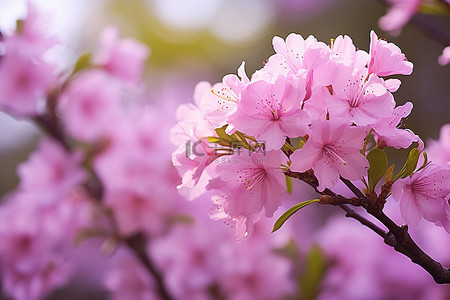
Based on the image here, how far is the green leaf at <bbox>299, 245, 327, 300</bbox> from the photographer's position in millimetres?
1529

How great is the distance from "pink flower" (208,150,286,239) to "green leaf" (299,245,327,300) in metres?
0.82

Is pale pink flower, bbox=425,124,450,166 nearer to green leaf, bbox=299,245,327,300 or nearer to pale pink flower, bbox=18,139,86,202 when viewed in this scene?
green leaf, bbox=299,245,327,300

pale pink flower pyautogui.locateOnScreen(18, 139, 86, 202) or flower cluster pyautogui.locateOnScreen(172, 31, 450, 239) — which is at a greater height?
flower cluster pyautogui.locateOnScreen(172, 31, 450, 239)

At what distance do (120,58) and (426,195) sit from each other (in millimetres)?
1174

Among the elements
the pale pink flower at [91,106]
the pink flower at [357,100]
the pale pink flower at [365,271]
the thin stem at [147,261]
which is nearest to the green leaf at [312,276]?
the pale pink flower at [365,271]

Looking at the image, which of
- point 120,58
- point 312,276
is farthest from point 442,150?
point 120,58

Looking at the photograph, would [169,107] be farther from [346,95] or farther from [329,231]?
[346,95]

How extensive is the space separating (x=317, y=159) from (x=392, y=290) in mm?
1114

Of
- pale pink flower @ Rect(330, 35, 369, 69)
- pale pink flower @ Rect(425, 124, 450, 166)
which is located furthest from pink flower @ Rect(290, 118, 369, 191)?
pale pink flower @ Rect(425, 124, 450, 166)

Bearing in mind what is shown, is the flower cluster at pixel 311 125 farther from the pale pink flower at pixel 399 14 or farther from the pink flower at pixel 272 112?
the pale pink flower at pixel 399 14

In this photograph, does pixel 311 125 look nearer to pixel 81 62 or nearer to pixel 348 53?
pixel 348 53

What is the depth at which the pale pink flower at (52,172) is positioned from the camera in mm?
1494

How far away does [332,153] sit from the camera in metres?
0.71

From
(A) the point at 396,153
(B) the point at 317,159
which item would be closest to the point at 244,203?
(B) the point at 317,159
